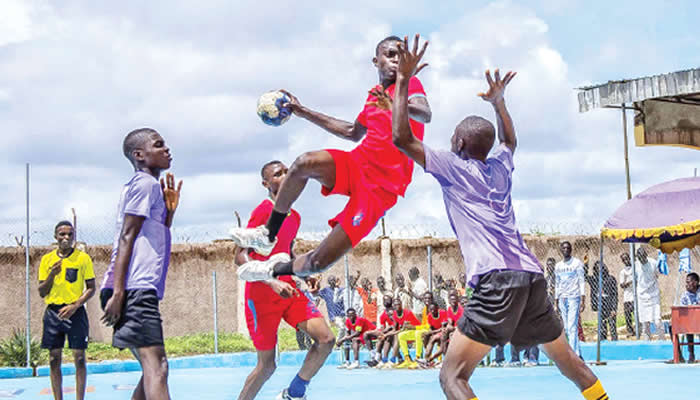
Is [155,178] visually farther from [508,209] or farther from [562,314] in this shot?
[562,314]

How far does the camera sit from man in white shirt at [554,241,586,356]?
1583 cm

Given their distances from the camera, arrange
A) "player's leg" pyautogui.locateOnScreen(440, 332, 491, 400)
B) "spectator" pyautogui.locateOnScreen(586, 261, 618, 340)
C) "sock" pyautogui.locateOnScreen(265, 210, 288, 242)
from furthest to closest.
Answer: "spectator" pyautogui.locateOnScreen(586, 261, 618, 340) < "sock" pyautogui.locateOnScreen(265, 210, 288, 242) < "player's leg" pyautogui.locateOnScreen(440, 332, 491, 400)

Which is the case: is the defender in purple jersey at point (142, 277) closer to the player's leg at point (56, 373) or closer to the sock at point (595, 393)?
the sock at point (595, 393)

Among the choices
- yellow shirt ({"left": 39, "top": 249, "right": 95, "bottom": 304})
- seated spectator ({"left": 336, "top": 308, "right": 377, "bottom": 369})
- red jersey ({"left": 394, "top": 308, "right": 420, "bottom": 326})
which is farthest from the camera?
seated spectator ({"left": 336, "top": 308, "right": 377, "bottom": 369})

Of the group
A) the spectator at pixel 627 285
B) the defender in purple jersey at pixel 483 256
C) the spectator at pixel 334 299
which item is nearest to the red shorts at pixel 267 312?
the defender in purple jersey at pixel 483 256

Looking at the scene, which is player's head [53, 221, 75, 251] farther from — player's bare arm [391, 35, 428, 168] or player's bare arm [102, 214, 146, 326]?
player's bare arm [391, 35, 428, 168]

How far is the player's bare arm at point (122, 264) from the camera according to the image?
17.9 feet

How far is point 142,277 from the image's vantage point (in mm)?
5543

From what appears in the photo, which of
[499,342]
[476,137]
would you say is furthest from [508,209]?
[499,342]

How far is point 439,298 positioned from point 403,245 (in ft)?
16.9

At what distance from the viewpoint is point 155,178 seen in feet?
19.4

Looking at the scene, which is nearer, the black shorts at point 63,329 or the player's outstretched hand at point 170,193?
the player's outstretched hand at point 170,193

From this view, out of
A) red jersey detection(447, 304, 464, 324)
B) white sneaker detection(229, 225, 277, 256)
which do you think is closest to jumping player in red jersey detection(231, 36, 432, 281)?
white sneaker detection(229, 225, 277, 256)

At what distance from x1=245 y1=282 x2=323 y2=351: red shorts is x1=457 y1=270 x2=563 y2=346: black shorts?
7.92 ft
